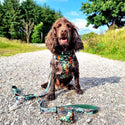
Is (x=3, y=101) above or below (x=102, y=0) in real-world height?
below

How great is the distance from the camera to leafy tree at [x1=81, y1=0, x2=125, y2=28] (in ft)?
64.4

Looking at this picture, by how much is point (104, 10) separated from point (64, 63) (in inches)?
818

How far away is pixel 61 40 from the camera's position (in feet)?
7.93

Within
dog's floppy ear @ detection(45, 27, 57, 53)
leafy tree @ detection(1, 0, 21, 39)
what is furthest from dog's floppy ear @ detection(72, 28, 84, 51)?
leafy tree @ detection(1, 0, 21, 39)

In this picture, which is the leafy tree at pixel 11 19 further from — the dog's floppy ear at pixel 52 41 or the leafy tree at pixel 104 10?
the dog's floppy ear at pixel 52 41

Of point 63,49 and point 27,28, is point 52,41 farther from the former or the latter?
point 27,28

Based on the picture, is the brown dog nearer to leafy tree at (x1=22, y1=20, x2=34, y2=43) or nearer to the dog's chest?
the dog's chest

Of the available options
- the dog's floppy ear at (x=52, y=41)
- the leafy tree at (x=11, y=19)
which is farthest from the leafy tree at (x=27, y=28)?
the dog's floppy ear at (x=52, y=41)

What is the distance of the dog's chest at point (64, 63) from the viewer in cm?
246

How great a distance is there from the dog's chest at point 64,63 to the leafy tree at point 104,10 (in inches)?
799

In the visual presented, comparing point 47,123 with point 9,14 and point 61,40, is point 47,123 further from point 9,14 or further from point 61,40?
point 9,14

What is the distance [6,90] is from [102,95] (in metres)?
2.24

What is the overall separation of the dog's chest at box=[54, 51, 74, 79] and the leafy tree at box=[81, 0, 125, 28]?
20305mm

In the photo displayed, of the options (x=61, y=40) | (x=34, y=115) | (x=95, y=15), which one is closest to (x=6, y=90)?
(x=34, y=115)
